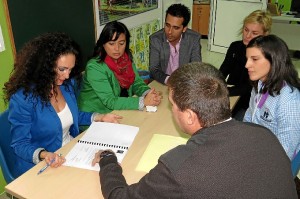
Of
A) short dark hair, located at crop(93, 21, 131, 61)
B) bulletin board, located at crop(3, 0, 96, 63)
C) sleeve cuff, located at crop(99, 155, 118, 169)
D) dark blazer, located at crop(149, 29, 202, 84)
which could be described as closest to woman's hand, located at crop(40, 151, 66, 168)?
sleeve cuff, located at crop(99, 155, 118, 169)

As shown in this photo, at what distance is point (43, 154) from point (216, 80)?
100 cm

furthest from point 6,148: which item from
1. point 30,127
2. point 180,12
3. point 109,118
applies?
point 180,12

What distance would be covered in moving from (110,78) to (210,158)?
1464 mm

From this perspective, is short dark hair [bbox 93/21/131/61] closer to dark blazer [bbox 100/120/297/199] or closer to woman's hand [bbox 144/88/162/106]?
woman's hand [bbox 144/88/162/106]

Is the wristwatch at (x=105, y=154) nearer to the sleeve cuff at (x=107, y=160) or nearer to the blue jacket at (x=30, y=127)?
the sleeve cuff at (x=107, y=160)

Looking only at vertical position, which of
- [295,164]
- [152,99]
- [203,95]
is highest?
[203,95]

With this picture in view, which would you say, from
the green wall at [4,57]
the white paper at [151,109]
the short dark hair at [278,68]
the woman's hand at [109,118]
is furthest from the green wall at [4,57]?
the short dark hair at [278,68]

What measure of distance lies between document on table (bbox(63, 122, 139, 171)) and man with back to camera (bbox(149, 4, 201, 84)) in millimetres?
1059

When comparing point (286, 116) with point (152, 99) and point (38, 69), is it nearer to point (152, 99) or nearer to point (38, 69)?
point (152, 99)

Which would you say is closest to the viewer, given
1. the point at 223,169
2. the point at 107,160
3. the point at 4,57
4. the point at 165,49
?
the point at 223,169

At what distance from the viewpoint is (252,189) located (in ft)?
2.98

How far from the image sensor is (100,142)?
63.8 inches

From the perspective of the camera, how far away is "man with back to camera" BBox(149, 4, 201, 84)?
9.10ft

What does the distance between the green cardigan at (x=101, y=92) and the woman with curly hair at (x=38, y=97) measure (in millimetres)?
330
